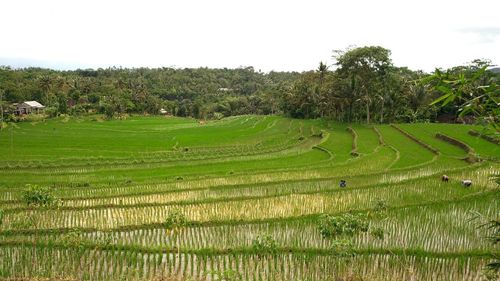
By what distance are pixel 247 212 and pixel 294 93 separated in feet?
158

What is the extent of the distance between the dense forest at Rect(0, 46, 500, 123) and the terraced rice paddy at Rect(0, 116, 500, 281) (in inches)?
161

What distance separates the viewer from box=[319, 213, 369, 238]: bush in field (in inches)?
427

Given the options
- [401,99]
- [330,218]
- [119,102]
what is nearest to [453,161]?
[330,218]

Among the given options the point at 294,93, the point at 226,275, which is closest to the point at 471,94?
the point at 226,275

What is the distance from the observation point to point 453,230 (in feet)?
39.9

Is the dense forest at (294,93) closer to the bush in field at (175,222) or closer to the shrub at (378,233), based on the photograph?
the shrub at (378,233)

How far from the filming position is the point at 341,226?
1085 cm

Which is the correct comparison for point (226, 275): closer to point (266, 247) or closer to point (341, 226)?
point (266, 247)

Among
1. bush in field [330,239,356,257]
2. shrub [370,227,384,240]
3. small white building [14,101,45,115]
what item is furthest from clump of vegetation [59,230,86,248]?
small white building [14,101,45,115]

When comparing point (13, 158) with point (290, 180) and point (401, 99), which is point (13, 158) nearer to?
point (290, 180)

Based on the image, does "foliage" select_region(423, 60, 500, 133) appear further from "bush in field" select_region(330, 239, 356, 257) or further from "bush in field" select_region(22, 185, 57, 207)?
"bush in field" select_region(22, 185, 57, 207)

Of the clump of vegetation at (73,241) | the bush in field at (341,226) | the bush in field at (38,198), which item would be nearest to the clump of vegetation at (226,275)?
the bush in field at (341,226)

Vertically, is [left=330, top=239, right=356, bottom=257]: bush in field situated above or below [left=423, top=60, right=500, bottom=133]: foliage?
below

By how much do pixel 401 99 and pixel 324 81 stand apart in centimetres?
1070
